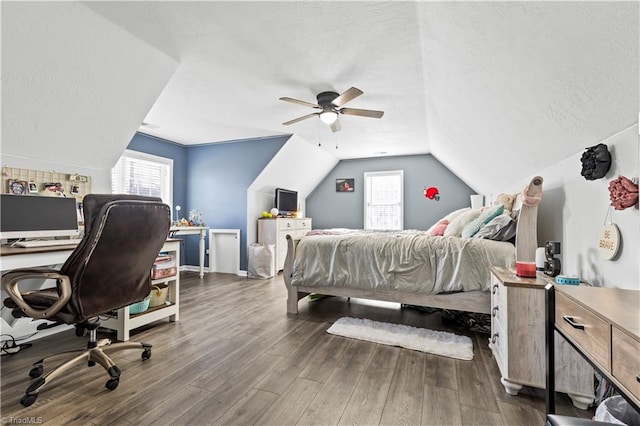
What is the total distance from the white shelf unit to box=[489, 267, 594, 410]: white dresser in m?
2.78

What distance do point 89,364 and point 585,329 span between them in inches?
106

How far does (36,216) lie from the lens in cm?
223

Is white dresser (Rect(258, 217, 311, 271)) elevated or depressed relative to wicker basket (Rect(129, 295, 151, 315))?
elevated

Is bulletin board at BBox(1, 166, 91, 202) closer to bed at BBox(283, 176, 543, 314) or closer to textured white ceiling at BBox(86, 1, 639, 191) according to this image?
textured white ceiling at BBox(86, 1, 639, 191)

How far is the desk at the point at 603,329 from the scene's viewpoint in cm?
74

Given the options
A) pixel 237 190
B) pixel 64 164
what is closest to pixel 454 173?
pixel 237 190

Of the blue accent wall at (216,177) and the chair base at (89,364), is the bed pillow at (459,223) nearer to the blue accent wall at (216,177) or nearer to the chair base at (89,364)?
the chair base at (89,364)

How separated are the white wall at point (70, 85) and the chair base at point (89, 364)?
1719mm

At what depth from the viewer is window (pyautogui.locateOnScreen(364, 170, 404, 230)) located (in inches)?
255

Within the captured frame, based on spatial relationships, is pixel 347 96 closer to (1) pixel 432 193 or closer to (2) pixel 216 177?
(2) pixel 216 177

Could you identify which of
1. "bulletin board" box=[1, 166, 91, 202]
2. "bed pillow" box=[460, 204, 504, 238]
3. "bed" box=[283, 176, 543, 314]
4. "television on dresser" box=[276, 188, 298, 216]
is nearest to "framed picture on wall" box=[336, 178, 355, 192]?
"television on dresser" box=[276, 188, 298, 216]

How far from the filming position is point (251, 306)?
3.35 metres

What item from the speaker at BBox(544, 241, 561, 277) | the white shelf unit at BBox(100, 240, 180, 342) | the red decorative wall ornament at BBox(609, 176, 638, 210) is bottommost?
the white shelf unit at BBox(100, 240, 180, 342)

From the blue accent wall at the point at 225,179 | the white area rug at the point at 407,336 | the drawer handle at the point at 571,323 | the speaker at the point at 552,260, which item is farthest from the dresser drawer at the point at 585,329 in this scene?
the blue accent wall at the point at 225,179
